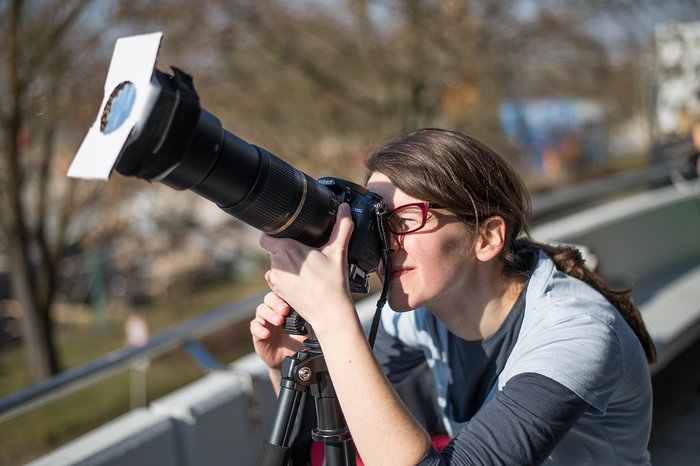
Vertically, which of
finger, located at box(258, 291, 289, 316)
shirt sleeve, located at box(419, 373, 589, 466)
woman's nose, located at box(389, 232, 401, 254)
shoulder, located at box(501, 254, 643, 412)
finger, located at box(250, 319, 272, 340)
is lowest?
shirt sleeve, located at box(419, 373, 589, 466)

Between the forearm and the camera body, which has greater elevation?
the camera body

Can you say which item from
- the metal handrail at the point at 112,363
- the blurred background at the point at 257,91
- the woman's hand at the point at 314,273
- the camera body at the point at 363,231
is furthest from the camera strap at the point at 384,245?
the blurred background at the point at 257,91

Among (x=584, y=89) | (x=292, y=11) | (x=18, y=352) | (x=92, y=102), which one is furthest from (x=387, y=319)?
(x=18, y=352)

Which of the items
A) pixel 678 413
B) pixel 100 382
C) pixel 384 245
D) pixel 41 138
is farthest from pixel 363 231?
pixel 100 382

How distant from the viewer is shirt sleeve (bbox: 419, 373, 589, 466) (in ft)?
4.63

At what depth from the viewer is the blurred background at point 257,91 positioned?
470 cm

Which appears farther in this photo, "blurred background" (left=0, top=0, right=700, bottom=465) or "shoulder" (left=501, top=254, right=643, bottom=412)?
"blurred background" (left=0, top=0, right=700, bottom=465)

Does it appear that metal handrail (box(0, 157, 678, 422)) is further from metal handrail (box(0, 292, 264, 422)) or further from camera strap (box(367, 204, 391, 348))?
camera strap (box(367, 204, 391, 348))

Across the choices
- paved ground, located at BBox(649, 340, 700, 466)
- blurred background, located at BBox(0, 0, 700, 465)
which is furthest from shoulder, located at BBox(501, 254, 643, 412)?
blurred background, located at BBox(0, 0, 700, 465)

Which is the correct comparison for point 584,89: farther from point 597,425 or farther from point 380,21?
point 597,425

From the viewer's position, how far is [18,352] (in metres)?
9.12

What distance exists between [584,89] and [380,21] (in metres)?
3.05

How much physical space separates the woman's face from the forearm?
241mm

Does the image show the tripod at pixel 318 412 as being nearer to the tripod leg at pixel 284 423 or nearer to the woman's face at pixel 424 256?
the tripod leg at pixel 284 423
